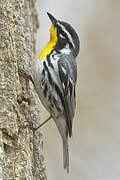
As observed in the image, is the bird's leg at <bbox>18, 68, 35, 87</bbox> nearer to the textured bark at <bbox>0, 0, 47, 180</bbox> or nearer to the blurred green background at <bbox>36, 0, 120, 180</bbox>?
the textured bark at <bbox>0, 0, 47, 180</bbox>

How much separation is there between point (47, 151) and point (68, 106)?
254 cm

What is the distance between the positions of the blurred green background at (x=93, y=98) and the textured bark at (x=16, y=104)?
2.67m

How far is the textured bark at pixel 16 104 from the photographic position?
346 cm

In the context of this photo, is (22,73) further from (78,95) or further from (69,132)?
(78,95)

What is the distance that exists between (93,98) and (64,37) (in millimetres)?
2645

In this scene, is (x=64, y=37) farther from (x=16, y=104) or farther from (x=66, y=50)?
(x=16, y=104)

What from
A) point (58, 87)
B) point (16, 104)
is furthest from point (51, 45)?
point (16, 104)

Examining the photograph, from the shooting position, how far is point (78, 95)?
7332 mm

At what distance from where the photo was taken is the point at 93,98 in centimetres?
751

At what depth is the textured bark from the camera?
3.46 metres

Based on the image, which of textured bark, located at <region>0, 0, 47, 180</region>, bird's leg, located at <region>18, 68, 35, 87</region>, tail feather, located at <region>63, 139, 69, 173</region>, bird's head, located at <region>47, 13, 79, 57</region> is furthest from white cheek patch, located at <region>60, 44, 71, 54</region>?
tail feather, located at <region>63, 139, 69, 173</region>

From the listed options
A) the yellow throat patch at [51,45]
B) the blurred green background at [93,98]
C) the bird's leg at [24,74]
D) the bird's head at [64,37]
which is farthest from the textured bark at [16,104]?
the blurred green background at [93,98]

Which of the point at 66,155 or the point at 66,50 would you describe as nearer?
the point at 66,155

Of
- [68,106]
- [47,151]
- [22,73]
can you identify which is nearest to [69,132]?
[68,106]
